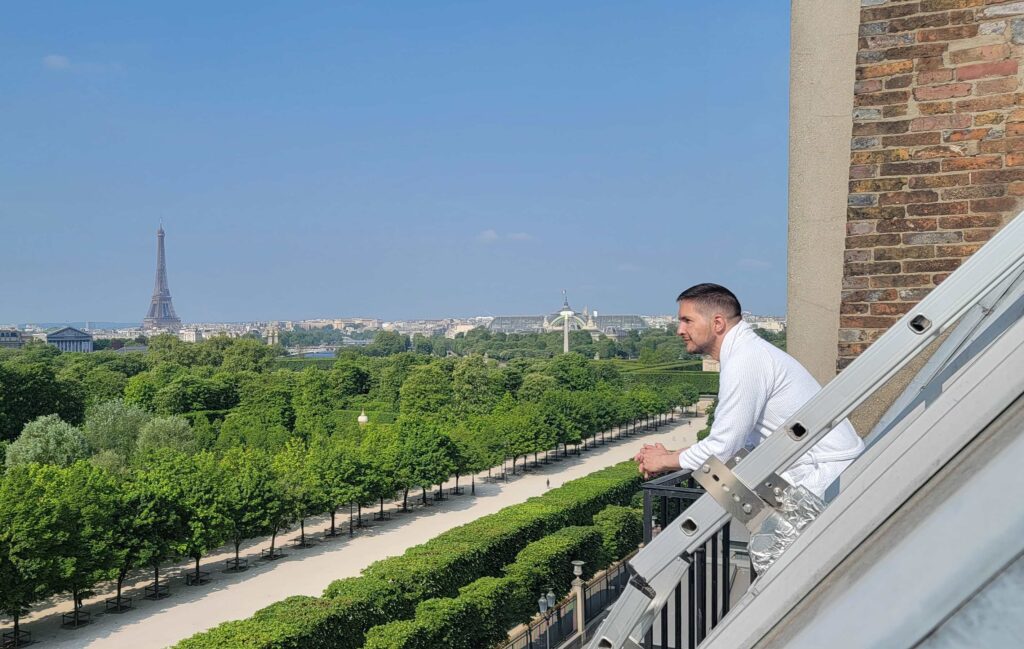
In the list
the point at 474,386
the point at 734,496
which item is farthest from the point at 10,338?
the point at 734,496

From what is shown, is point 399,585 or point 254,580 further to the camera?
point 254,580

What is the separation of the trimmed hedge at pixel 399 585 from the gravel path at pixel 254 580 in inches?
210

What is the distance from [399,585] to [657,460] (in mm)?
17043

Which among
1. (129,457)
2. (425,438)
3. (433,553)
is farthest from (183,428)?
(433,553)

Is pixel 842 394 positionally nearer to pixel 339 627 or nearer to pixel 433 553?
pixel 339 627

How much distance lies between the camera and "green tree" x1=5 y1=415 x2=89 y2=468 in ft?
115

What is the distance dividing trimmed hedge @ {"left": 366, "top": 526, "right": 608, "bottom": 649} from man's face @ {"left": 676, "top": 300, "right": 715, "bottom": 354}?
48.3 ft

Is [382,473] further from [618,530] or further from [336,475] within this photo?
[618,530]

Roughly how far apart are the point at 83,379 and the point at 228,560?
45538mm

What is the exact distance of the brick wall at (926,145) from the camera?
15.7ft

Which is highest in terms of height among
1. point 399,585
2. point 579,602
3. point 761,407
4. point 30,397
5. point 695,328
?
point 695,328

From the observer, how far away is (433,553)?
21.6 m

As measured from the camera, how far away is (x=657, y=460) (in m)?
Answer: 3.65

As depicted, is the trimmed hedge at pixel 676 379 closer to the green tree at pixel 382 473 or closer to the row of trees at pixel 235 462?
the row of trees at pixel 235 462
